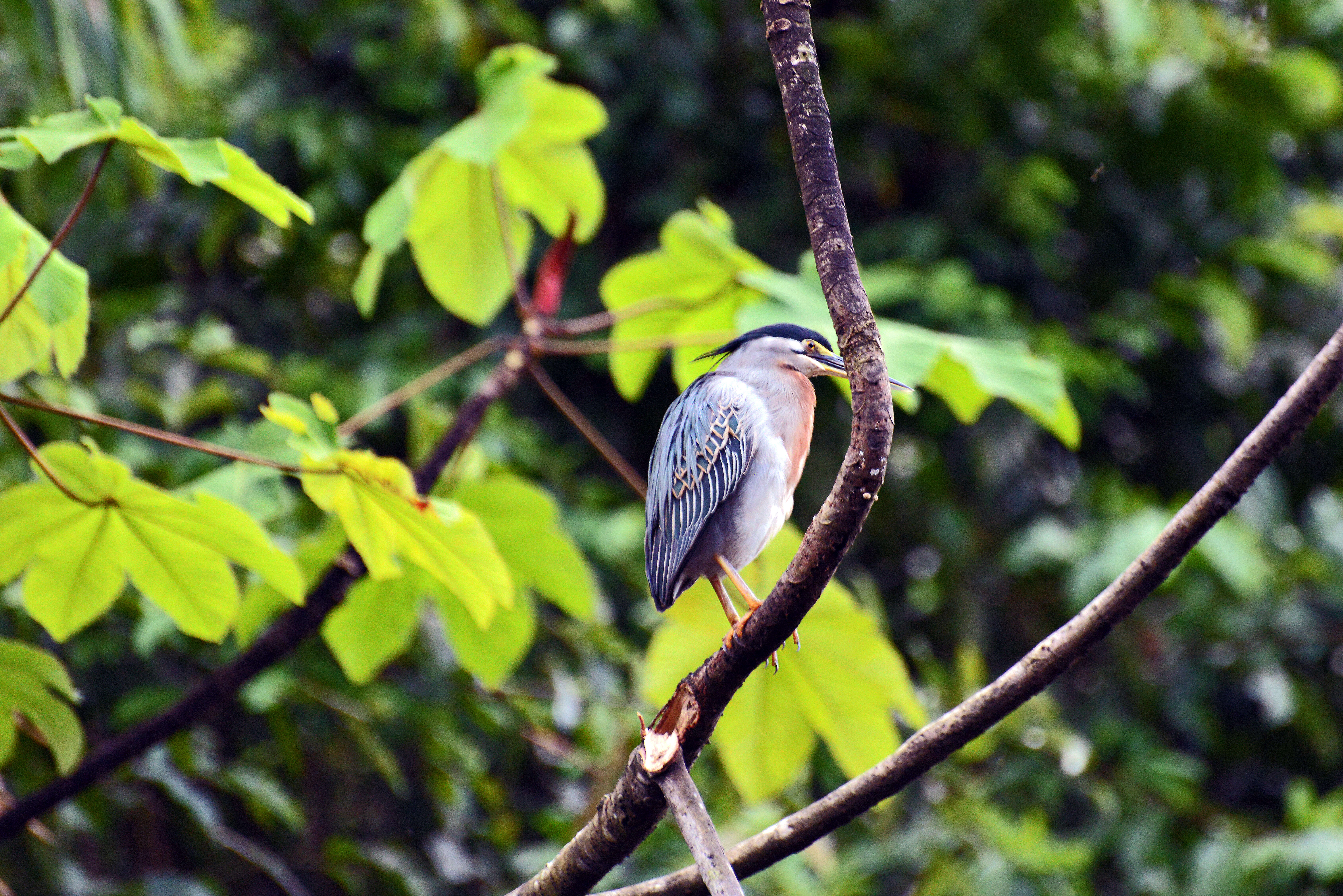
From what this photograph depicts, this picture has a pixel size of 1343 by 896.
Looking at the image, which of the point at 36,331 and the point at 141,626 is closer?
the point at 36,331

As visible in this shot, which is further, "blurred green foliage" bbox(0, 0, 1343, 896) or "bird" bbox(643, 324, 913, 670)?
"blurred green foliage" bbox(0, 0, 1343, 896)

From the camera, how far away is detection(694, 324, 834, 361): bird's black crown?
1891 millimetres

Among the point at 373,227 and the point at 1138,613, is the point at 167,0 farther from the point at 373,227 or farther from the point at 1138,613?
the point at 1138,613

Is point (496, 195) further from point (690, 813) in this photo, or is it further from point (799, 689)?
point (690, 813)

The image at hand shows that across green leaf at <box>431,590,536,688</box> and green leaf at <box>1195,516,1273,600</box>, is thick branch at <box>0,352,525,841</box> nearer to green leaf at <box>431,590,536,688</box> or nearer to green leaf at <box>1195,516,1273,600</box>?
green leaf at <box>431,590,536,688</box>

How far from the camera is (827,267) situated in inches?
46.4

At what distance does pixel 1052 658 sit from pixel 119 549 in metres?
1.40

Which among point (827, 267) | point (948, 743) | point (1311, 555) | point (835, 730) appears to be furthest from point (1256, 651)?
point (827, 267)

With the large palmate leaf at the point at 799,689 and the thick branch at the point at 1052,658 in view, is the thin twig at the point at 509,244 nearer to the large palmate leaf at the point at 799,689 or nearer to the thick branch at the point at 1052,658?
the large palmate leaf at the point at 799,689

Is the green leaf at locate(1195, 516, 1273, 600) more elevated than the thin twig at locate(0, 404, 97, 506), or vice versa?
the thin twig at locate(0, 404, 97, 506)

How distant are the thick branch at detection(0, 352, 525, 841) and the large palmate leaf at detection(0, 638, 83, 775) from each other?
0.36ft

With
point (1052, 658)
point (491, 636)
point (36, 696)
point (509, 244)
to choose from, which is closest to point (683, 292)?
point (509, 244)

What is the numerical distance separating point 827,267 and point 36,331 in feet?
4.27

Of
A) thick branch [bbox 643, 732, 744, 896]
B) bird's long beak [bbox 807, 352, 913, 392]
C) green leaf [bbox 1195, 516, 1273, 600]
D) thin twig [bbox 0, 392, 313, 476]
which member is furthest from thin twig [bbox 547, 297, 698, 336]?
green leaf [bbox 1195, 516, 1273, 600]
